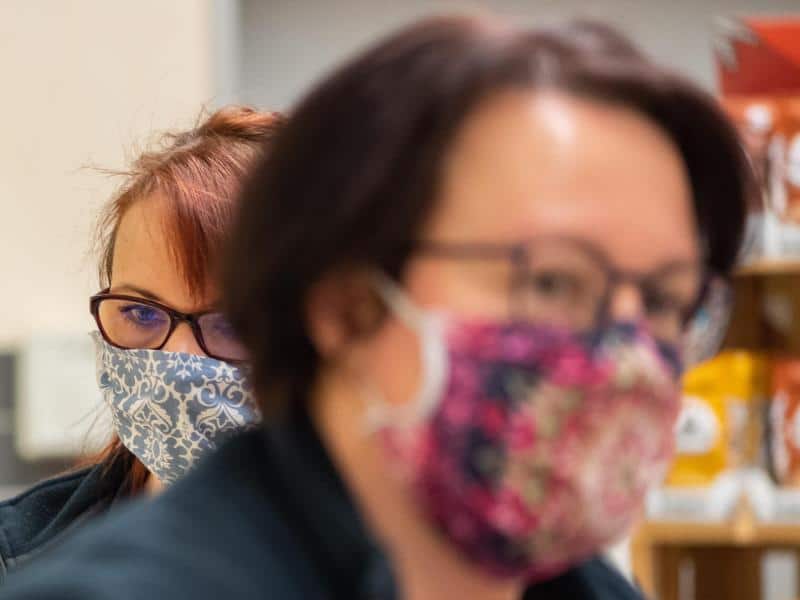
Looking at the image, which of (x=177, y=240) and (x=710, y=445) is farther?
(x=710, y=445)

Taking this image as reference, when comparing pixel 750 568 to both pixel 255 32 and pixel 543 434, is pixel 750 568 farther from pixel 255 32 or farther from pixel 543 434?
pixel 543 434

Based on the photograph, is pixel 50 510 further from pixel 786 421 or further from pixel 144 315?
pixel 786 421

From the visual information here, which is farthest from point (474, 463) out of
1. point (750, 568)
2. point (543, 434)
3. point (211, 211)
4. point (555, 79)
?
point (750, 568)

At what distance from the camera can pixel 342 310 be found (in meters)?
0.87

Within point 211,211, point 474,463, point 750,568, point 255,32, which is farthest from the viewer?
point 255,32

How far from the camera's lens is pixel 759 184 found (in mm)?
1072

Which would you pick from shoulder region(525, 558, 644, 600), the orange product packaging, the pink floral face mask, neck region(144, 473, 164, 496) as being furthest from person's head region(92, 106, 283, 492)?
the orange product packaging

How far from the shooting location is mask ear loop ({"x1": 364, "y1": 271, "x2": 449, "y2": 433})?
828 mm

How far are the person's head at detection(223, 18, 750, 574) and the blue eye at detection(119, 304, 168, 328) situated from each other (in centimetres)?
52

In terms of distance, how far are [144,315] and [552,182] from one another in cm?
70

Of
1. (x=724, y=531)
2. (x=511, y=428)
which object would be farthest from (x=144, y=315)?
(x=724, y=531)

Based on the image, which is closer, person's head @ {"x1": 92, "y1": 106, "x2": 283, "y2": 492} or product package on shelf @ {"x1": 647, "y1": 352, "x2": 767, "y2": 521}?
person's head @ {"x1": 92, "y1": 106, "x2": 283, "y2": 492}

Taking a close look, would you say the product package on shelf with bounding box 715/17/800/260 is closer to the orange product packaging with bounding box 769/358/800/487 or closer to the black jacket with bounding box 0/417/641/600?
the orange product packaging with bounding box 769/358/800/487

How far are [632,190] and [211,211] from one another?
674 millimetres
